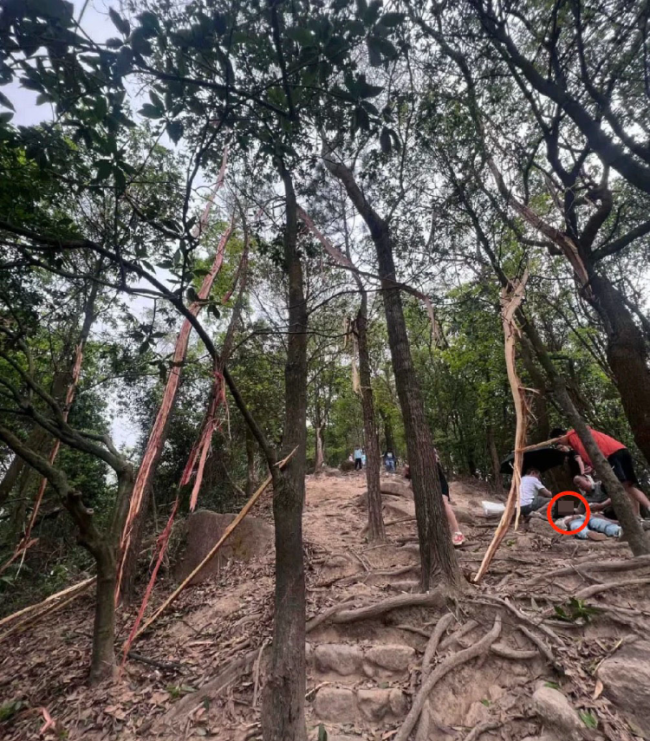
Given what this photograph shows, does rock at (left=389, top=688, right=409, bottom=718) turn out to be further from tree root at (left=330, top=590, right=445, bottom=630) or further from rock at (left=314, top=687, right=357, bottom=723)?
tree root at (left=330, top=590, right=445, bottom=630)

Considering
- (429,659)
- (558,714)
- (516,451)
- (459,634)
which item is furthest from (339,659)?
(516,451)

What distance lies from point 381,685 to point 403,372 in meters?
3.01

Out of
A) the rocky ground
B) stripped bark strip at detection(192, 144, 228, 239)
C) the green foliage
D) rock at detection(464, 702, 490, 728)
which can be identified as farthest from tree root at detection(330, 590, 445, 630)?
stripped bark strip at detection(192, 144, 228, 239)

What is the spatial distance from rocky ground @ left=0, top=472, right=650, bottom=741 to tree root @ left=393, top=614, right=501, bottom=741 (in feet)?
0.04

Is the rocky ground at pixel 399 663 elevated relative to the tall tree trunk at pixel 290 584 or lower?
lower

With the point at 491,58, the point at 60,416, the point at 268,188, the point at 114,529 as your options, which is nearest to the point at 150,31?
the point at 60,416

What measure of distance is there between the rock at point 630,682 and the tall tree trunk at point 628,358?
3.49 meters

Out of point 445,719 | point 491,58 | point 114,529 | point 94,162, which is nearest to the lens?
point 94,162

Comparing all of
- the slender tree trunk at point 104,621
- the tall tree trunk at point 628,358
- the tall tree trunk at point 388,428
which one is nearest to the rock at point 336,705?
the slender tree trunk at point 104,621

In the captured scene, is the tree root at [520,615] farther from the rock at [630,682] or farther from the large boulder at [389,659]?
the large boulder at [389,659]

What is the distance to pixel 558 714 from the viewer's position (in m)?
2.37

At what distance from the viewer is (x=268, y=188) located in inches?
196

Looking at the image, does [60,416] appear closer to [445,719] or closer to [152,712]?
[152,712]

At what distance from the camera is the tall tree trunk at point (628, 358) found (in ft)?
17.2
